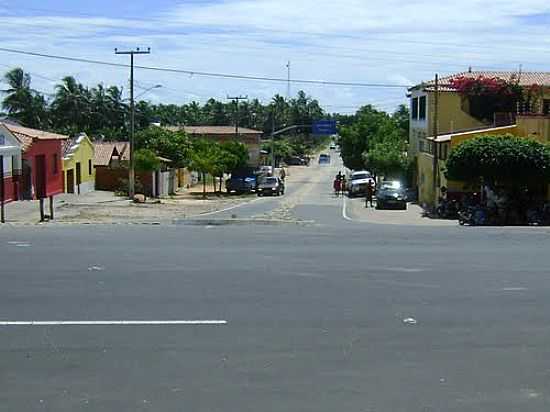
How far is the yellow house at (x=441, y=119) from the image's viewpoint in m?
49.5

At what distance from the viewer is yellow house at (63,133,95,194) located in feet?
180

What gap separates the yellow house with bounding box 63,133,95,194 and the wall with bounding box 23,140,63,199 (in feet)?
6.38

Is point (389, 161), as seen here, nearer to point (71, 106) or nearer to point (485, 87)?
point (485, 87)

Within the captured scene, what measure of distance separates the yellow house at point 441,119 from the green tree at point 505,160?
30.1 feet

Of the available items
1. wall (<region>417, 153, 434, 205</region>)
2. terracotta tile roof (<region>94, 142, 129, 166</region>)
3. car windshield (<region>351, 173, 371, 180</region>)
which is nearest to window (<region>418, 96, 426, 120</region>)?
wall (<region>417, 153, 434, 205</region>)

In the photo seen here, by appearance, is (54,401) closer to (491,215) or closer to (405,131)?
(491,215)

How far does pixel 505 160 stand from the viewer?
3588cm

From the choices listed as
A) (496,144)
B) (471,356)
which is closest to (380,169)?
(496,144)

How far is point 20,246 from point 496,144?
21.9 metres

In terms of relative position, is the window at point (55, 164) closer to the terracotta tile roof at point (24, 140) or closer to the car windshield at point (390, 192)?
the terracotta tile roof at point (24, 140)

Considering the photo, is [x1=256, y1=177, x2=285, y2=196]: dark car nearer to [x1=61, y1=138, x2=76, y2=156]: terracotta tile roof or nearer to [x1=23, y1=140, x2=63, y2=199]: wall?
[x1=61, y1=138, x2=76, y2=156]: terracotta tile roof

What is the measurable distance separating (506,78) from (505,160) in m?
23.4

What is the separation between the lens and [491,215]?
36.1m

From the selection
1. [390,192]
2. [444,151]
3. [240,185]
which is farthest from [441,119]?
[240,185]
